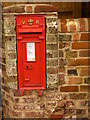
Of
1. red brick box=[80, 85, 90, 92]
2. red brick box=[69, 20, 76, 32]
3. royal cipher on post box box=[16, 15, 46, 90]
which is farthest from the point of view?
red brick box=[80, 85, 90, 92]

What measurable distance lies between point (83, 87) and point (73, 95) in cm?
15

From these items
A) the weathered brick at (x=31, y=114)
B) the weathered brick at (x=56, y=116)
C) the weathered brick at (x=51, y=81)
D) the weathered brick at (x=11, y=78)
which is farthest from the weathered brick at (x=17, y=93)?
the weathered brick at (x=56, y=116)

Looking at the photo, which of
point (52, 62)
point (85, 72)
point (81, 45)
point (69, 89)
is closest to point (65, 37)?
point (81, 45)

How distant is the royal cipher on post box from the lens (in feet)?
5.95

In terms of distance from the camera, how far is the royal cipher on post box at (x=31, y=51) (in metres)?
1.81

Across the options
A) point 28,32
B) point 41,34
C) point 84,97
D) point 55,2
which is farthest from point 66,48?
point 55,2

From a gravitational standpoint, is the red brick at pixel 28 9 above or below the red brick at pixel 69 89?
above

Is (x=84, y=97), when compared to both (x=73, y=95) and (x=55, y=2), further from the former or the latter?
(x=55, y=2)

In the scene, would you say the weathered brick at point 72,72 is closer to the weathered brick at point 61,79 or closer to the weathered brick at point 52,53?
the weathered brick at point 61,79

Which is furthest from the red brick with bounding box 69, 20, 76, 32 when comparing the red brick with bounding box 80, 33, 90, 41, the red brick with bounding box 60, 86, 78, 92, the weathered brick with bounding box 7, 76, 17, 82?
the weathered brick with bounding box 7, 76, 17, 82

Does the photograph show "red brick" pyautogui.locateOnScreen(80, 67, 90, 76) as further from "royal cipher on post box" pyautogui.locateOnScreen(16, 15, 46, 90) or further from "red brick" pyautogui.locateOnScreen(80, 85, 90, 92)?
"royal cipher on post box" pyautogui.locateOnScreen(16, 15, 46, 90)

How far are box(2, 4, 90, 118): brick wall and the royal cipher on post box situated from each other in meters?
0.06

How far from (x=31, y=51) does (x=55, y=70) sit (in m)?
0.34

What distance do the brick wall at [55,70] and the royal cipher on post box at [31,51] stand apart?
0.19 feet
